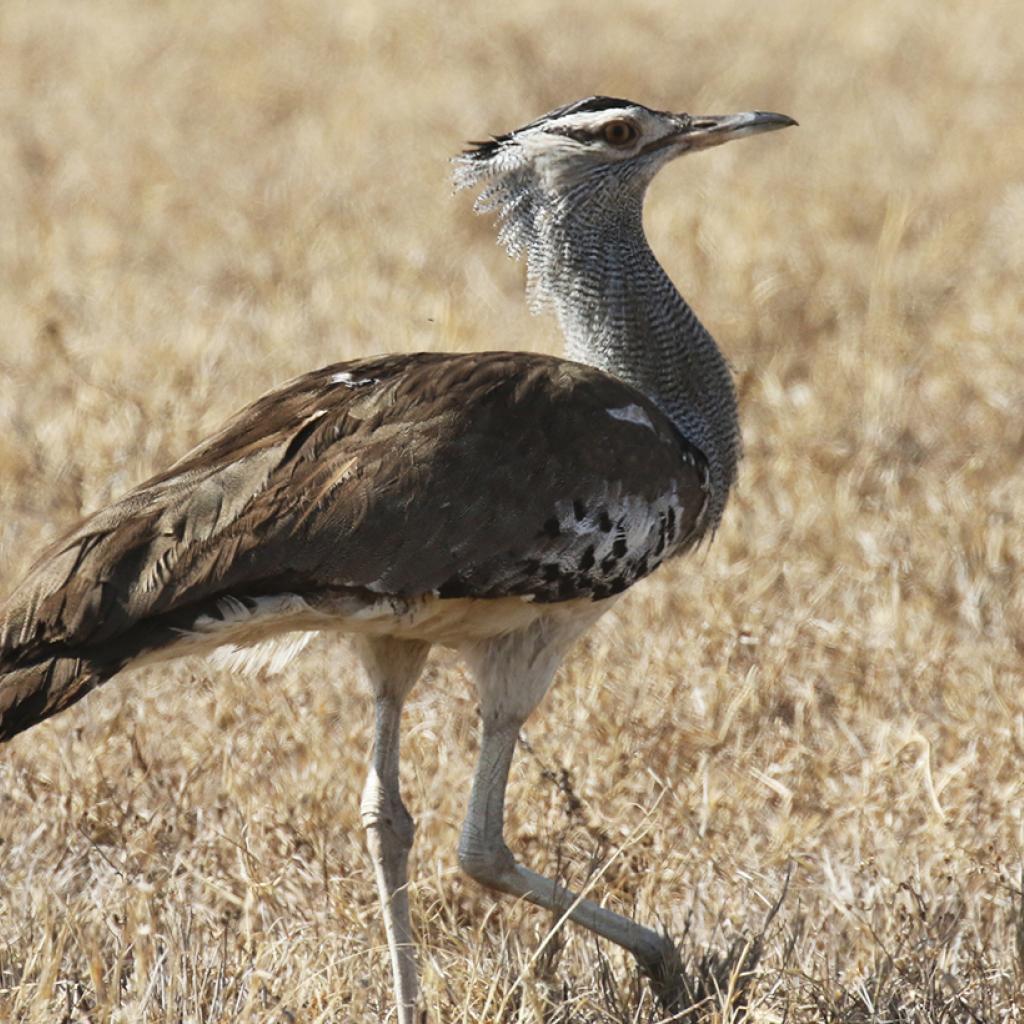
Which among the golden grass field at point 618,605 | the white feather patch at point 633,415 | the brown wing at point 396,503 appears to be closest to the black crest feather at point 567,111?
the brown wing at point 396,503

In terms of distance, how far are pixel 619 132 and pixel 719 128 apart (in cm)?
20

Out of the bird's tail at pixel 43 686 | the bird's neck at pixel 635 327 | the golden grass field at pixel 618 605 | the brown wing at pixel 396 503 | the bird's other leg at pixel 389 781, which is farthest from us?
the bird's neck at pixel 635 327

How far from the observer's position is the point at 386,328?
20.0ft

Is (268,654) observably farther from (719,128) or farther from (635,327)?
(719,128)

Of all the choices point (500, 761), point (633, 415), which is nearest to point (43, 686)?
point (500, 761)

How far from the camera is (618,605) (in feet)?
15.0

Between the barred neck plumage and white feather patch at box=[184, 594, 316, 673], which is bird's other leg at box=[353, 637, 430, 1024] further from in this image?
the barred neck plumage

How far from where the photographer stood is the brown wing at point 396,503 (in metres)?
2.84

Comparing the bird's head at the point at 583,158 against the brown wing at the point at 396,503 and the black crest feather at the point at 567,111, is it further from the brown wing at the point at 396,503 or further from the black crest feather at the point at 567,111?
the brown wing at the point at 396,503

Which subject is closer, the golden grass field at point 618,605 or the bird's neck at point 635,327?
the golden grass field at point 618,605

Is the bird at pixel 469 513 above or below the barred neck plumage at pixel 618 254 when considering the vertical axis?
below

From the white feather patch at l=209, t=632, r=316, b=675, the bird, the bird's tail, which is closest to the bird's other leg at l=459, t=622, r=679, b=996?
the bird

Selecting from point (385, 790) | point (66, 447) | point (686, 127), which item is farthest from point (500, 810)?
point (66, 447)

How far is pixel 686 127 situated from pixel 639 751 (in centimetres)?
119
